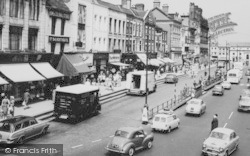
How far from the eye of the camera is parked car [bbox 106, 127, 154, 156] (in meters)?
17.7

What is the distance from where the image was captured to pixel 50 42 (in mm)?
35875

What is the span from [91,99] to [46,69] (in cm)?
832

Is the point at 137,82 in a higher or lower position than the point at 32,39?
lower

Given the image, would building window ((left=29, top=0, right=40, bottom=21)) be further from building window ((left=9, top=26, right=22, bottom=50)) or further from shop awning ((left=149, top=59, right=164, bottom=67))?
shop awning ((left=149, top=59, right=164, bottom=67))

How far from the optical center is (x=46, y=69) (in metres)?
33.1

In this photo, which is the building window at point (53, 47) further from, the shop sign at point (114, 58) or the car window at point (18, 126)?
the car window at point (18, 126)

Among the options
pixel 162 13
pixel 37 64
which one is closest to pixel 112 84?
pixel 37 64

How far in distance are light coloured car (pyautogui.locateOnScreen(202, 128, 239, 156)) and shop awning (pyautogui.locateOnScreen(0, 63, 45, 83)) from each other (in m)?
16.9

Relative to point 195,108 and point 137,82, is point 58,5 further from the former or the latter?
point 195,108

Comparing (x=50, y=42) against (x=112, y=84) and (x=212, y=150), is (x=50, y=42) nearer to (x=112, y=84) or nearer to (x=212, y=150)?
(x=112, y=84)

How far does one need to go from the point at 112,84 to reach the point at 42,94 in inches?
460

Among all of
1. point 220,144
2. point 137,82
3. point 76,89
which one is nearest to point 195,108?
point 137,82

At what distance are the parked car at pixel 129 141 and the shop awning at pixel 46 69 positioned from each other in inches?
601

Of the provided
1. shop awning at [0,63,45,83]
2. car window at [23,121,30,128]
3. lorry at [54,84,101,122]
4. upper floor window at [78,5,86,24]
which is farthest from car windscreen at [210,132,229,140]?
upper floor window at [78,5,86,24]
